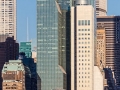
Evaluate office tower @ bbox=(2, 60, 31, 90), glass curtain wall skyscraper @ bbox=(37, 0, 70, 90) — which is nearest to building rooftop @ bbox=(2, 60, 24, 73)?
office tower @ bbox=(2, 60, 31, 90)

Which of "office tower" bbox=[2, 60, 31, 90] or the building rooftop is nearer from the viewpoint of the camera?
"office tower" bbox=[2, 60, 31, 90]

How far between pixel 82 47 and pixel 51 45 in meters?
7.70

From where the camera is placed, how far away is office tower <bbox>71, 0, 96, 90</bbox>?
182 m

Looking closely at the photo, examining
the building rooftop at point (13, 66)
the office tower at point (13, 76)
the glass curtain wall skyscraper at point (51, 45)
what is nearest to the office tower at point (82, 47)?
the glass curtain wall skyscraper at point (51, 45)

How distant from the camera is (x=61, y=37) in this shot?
189 m

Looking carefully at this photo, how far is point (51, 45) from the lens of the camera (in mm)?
187500

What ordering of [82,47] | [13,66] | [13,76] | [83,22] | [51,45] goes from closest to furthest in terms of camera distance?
[82,47] → [83,22] → [51,45] → [13,76] → [13,66]

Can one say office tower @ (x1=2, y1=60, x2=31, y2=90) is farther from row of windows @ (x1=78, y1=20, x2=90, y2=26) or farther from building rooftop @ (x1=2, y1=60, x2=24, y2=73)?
row of windows @ (x1=78, y1=20, x2=90, y2=26)

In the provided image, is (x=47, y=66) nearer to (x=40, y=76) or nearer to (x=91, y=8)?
(x=40, y=76)

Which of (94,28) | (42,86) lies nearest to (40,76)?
(42,86)

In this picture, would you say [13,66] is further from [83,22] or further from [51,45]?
[83,22]

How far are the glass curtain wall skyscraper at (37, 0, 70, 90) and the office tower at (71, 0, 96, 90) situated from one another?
4.03 metres

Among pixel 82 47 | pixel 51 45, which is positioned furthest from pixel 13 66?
pixel 82 47

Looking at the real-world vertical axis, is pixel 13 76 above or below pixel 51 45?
below
